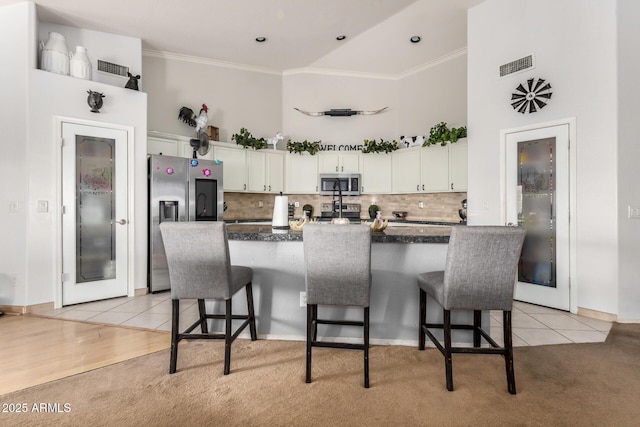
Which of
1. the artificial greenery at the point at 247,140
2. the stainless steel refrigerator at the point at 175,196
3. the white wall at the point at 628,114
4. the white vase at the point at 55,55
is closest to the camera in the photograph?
the white wall at the point at 628,114

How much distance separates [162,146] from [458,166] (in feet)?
13.7

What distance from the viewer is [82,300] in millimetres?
3461

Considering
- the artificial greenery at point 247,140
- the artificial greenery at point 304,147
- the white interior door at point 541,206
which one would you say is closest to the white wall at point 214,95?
the artificial greenery at point 247,140

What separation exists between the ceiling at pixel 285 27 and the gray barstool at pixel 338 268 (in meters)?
3.13

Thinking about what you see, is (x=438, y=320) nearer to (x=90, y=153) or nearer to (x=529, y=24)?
(x=529, y=24)

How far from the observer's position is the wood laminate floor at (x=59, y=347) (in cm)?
199

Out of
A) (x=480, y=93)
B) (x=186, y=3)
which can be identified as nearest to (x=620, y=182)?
(x=480, y=93)

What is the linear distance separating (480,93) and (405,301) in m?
2.81

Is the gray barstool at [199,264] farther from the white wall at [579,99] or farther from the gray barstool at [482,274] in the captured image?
the white wall at [579,99]

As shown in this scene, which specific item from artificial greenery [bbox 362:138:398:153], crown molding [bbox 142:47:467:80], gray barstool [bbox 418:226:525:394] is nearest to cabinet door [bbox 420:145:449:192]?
artificial greenery [bbox 362:138:398:153]

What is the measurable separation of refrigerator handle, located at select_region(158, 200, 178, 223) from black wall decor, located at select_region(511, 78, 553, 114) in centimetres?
419

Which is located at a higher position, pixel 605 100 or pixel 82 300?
pixel 605 100

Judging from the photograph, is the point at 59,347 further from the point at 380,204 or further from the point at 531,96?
the point at 531,96

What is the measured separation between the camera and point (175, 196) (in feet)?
13.2
